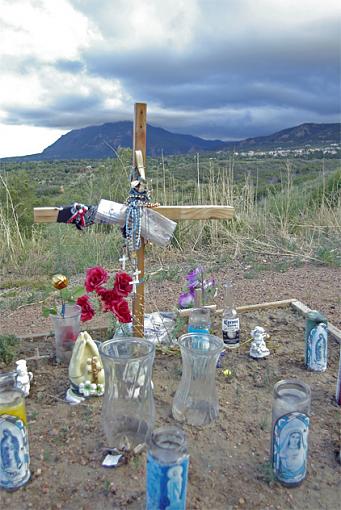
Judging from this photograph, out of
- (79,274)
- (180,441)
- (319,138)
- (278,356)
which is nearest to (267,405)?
(278,356)

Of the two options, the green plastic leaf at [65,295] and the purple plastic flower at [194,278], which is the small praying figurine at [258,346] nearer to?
the purple plastic flower at [194,278]

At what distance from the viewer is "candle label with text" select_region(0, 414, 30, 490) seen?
1.61 m

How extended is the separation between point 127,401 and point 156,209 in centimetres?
106

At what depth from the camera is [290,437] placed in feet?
5.45

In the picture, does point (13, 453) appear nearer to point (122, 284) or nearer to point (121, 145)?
point (122, 284)

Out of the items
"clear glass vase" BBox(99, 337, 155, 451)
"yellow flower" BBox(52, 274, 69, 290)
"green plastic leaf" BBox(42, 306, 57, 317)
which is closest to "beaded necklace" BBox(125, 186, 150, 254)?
"yellow flower" BBox(52, 274, 69, 290)

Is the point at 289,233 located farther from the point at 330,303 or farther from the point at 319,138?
the point at 319,138

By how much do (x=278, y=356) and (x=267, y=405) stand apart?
1.72 feet

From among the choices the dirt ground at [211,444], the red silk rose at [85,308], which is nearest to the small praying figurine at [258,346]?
the dirt ground at [211,444]

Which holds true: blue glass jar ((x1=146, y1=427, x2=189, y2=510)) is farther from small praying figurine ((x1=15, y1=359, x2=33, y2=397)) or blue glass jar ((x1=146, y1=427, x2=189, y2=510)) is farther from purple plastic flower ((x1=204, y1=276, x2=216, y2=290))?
purple plastic flower ((x1=204, y1=276, x2=216, y2=290))

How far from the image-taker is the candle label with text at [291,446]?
5.45 ft

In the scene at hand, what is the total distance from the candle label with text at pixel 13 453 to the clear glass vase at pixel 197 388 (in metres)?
0.68

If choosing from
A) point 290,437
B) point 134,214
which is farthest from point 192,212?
point 290,437

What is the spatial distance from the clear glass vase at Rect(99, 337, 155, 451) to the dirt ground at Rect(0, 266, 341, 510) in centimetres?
9
